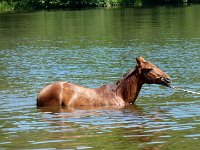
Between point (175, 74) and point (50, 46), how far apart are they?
16.4 metres

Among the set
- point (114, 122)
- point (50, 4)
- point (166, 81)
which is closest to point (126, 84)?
point (166, 81)

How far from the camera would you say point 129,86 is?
1716 centimetres

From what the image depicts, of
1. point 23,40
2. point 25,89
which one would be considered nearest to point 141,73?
point 25,89

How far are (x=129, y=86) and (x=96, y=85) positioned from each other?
13.6 feet

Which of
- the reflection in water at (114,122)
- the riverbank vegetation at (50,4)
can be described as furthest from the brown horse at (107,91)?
the riverbank vegetation at (50,4)

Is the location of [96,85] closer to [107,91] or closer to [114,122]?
[107,91]

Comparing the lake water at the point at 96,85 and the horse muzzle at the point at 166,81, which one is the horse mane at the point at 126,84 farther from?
the horse muzzle at the point at 166,81

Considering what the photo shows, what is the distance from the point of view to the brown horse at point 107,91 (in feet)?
54.2

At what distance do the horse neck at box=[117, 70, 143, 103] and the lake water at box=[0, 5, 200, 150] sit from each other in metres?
0.44

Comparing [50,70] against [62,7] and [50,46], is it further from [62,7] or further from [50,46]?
[62,7]

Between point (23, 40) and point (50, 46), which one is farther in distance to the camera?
point (23, 40)

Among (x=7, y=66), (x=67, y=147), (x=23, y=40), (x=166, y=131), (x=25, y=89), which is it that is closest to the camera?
(x=67, y=147)

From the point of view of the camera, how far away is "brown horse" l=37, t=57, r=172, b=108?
1653cm

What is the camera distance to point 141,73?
55.6ft
